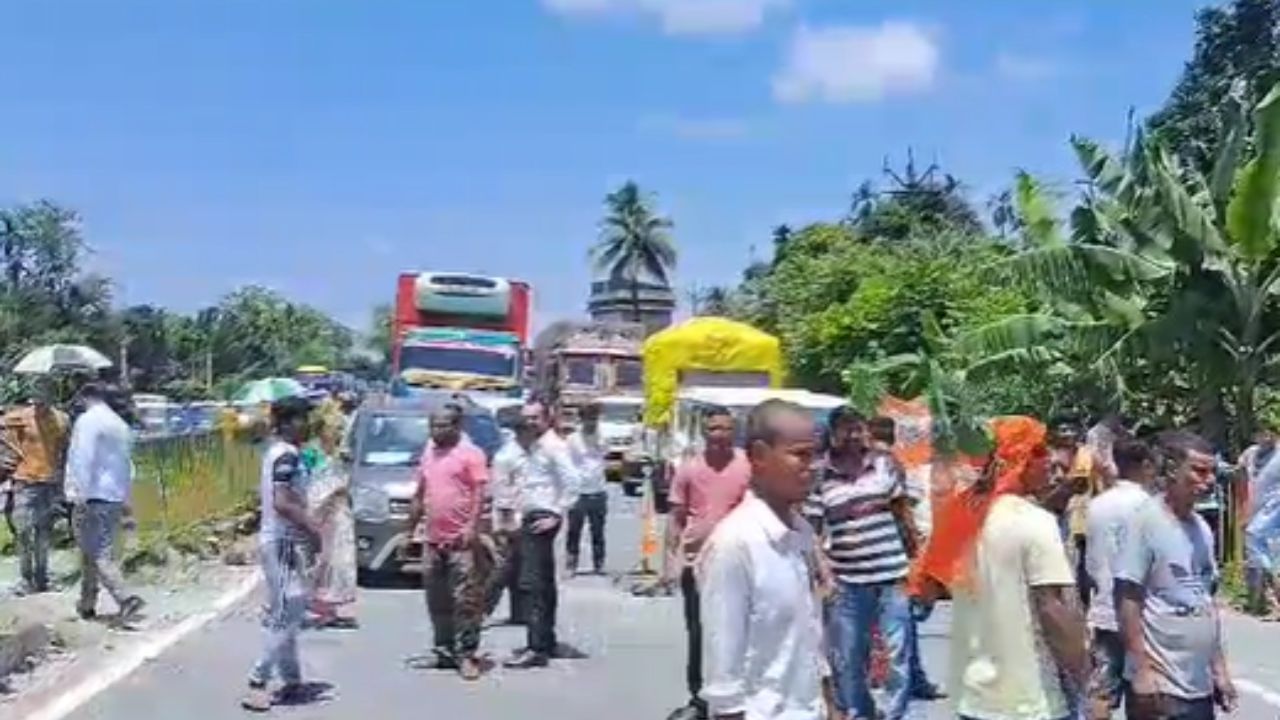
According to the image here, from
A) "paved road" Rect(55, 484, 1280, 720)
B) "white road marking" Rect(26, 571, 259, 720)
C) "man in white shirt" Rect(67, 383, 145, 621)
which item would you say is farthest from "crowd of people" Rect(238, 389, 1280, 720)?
"man in white shirt" Rect(67, 383, 145, 621)

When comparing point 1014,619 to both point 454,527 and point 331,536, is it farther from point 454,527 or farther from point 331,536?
point 331,536

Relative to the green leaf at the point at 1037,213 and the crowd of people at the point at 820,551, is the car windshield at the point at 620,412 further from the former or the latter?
the crowd of people at the point at 820,551

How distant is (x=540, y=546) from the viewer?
13.0 m

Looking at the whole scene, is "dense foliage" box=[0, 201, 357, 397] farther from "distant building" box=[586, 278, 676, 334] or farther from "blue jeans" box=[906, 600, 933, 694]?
"blue jeans" box=[906, 600, 933, 694]

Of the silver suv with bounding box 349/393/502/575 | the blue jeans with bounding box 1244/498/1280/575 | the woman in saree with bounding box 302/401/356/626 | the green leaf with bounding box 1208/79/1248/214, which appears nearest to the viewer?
the woman in saree with bounding box 302/401/356/626

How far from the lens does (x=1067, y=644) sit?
5.63m

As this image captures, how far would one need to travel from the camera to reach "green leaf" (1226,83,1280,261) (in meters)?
18.4

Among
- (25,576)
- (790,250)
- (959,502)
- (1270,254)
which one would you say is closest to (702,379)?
(1270,254)

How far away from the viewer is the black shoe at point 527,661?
1272cm

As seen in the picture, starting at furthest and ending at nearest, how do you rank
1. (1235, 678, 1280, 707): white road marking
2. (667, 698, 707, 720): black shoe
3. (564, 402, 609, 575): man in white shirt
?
(564, 402, 609, 575): man in white shirt, (1235, 678, 1280, 707): white road marking, (667, 698, 707, 720): black shoe

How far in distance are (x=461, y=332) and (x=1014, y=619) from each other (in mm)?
28651

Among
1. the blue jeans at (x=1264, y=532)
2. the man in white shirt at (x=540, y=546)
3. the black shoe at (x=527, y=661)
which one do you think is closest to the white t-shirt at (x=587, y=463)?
the man in white shirt at (x=540, y=546)

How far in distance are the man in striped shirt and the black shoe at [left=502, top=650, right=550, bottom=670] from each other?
3.75 metres

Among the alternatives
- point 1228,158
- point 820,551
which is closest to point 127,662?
point 820,551
